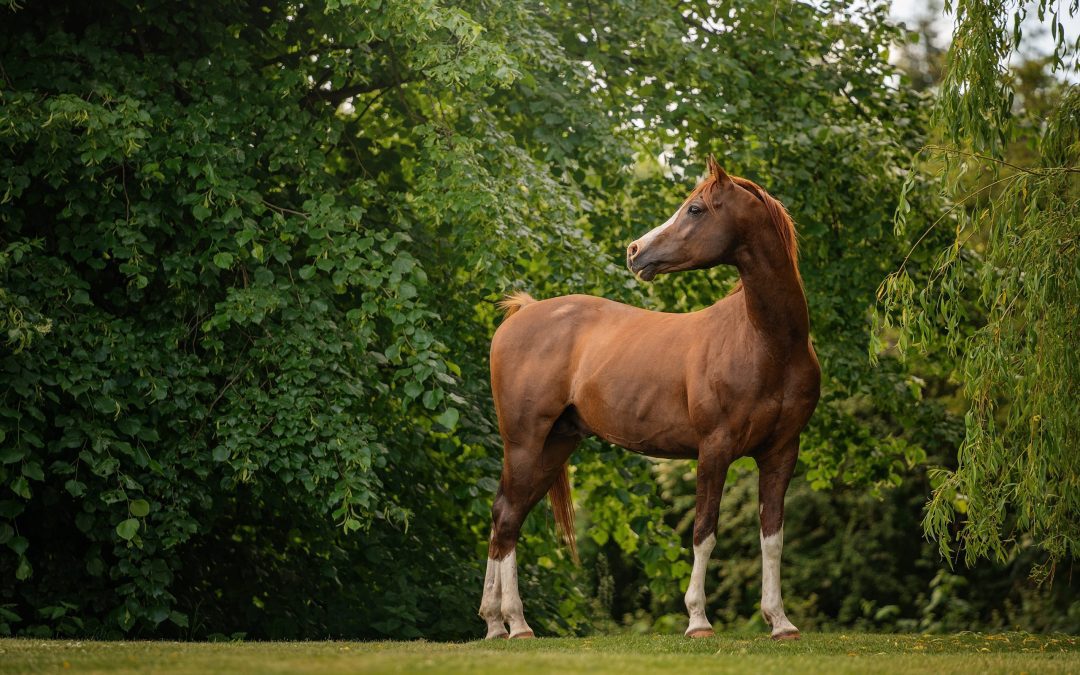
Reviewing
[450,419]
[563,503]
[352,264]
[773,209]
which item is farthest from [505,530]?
[773,209]

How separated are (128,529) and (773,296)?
3949mm

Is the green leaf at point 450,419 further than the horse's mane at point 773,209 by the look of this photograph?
Yes

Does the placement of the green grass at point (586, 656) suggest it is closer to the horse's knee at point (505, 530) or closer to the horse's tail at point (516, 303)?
the horse's knee at point (505, 530)

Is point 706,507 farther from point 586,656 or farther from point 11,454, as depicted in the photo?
point 11,454

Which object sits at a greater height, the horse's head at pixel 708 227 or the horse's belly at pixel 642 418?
the horse's head at pixel 708 227

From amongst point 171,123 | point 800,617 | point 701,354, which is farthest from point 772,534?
point 800,617

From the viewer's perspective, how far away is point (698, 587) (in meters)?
6.14

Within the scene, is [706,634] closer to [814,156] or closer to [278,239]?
[278,239]

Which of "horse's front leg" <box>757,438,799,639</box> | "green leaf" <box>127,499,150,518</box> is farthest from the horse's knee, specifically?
"green leaf" <box>127,499,150,518</box>

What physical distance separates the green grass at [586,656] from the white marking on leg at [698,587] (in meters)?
0.13

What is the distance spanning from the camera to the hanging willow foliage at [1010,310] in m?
5.97

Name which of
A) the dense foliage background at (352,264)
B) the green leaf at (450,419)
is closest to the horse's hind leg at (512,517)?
the green leaf at (450,419)

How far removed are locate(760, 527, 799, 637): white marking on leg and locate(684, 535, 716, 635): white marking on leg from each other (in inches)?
10.6

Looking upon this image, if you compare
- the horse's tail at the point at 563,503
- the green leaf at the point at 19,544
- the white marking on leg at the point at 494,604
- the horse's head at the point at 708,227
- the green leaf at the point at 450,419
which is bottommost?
the green leaf at the point at 19,544
